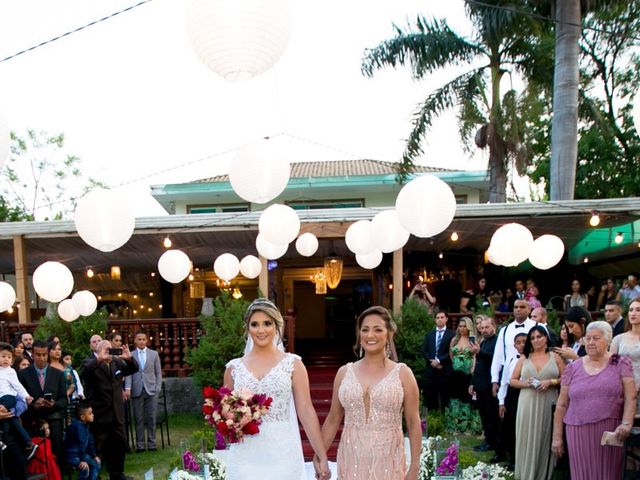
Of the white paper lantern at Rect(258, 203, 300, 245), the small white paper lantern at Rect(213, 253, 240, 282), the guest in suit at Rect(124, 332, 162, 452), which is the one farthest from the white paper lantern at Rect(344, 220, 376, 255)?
A: the guest in suit at Rect(124, 332, 162, 452)

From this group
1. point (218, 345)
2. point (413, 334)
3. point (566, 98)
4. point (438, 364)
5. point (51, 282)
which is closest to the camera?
point (51, 282)

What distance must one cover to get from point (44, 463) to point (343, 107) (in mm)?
→ 11052

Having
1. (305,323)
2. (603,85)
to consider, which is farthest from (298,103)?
(603,85)

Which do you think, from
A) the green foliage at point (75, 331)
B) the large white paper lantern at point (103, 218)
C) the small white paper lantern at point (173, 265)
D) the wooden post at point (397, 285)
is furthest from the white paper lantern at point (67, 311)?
the wooden post at point (397, 285)

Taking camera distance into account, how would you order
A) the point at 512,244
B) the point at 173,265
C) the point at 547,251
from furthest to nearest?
the point at 173,265
the point at 547,251
the point at 512,244

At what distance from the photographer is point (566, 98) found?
13.8 m

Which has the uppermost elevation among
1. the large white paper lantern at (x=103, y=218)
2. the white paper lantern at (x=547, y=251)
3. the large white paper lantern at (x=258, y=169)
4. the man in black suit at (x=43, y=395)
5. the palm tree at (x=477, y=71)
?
the palm tree at (x=477, y=71)

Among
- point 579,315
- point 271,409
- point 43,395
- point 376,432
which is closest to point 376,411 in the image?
point 376,432

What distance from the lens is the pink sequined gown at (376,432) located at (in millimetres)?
3881

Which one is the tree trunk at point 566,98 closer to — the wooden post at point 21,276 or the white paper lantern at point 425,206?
the white paper lantern at point 425,206

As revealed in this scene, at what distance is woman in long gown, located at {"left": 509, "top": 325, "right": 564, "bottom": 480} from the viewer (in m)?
6.08

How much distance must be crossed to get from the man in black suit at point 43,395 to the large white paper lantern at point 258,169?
9.77 ft

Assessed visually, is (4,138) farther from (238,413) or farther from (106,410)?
(106,410)

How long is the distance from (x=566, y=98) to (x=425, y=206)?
871 cm
